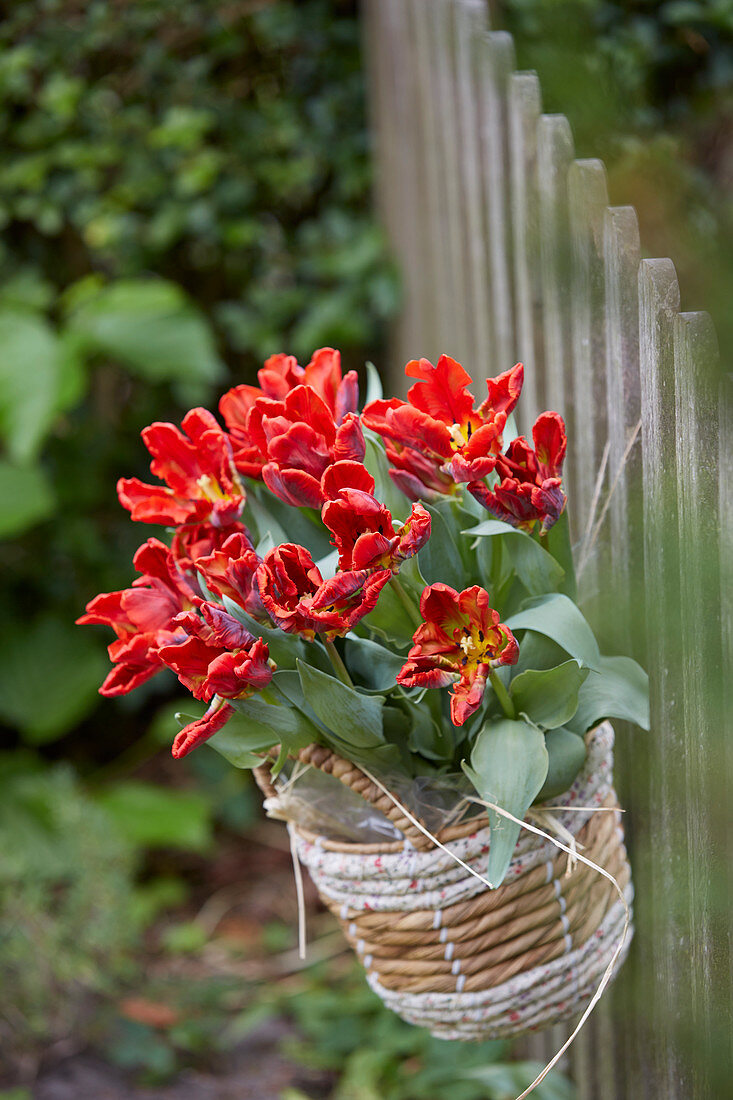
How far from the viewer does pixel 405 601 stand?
674 mm

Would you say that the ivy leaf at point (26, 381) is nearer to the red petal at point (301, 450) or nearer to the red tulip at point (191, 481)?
the red tulip at point (191, 481)

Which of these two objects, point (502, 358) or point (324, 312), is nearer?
point (502, 358)

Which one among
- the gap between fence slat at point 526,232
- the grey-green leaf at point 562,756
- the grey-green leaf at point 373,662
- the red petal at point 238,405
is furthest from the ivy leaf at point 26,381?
the grey-green leaf at point 562,756

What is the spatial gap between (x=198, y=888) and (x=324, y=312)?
1.27 meters

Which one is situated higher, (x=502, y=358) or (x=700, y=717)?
(x=502, y=358)

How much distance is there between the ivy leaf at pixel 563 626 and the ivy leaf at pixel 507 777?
6 cm

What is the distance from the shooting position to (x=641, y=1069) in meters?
0.94

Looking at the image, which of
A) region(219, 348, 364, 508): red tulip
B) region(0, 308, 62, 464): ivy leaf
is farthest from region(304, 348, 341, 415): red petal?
region(0, 308, 62, 464): ivy leaf

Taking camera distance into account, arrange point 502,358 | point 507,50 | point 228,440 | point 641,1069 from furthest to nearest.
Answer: point 502,358 < point 507,50 < point 641,1069 < point 228,440

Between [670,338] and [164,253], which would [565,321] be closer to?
[670,338]

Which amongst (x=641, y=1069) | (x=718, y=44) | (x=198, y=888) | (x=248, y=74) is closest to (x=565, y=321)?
(x=641, y=1069)

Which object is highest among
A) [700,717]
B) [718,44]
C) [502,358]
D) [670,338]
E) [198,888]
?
[718,44]

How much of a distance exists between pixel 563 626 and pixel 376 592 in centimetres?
14

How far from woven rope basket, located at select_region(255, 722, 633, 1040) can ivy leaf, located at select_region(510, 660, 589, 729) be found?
76 millimetres
